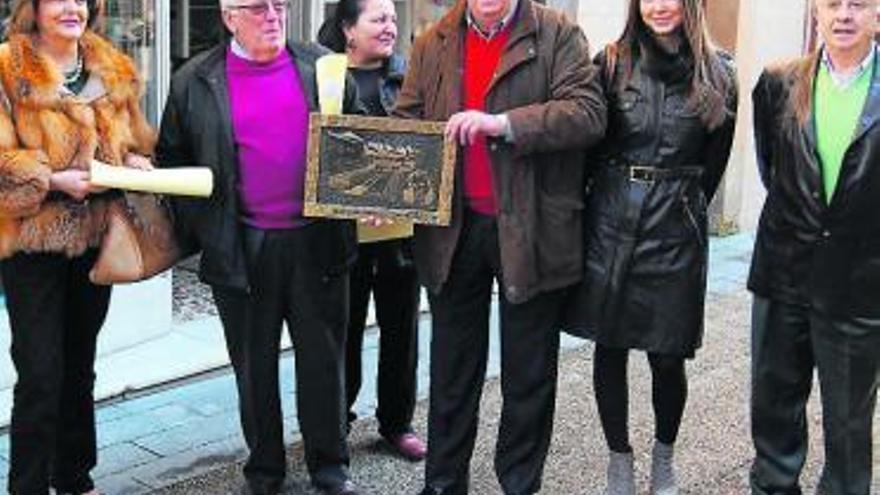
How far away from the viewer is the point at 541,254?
395 cm

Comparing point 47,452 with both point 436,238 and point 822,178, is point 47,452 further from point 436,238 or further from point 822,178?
point 822,178

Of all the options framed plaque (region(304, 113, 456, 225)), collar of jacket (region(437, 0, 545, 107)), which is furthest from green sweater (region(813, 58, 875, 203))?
framed plaque (region(304, 113, 456, 225))

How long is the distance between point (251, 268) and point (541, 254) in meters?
1.00

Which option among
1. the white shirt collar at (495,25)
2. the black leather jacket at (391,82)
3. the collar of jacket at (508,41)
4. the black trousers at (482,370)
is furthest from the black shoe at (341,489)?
the white shirt collar at (495,25)

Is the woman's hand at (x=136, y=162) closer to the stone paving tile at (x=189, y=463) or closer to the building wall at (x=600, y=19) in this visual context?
the stone paving tile at (x=189, y=463)

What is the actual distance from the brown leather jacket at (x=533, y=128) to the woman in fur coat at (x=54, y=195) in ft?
3.43

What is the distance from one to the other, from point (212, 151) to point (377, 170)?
0.57 metres

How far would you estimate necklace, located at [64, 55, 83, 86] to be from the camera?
3.83 m

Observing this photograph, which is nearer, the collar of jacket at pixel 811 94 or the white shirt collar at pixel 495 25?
the collar of jacket at pixel 811 94

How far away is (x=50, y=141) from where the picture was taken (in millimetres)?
3732

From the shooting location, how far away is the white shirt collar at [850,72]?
3.73m

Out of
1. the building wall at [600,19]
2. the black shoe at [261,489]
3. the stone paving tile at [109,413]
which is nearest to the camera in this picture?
the black shoe at [261,489]

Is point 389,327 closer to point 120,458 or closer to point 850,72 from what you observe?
point 120,458

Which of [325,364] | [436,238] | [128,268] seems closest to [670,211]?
[436,238]
